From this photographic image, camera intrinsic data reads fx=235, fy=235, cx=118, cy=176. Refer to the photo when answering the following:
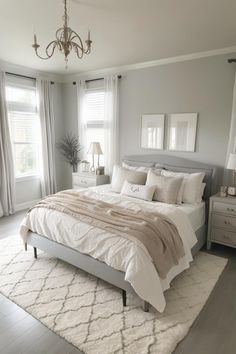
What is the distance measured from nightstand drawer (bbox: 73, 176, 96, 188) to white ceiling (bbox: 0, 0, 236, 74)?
7.27 feet

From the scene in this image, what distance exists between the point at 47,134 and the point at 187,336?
14.8 ft

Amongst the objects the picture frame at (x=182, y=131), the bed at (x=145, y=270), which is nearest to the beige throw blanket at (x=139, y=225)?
the bed at (x=145, y=270)

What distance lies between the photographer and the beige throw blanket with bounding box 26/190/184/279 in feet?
7.11

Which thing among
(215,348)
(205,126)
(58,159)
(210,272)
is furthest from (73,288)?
(58,159)

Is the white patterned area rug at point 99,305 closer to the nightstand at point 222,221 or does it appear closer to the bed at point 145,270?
the bed at point 145,270

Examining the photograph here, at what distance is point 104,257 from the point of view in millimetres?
2254

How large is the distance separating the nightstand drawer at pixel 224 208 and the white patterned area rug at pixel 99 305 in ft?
2.08

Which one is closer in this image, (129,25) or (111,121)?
(129,25)

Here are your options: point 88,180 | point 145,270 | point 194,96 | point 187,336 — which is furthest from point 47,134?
point 187,336

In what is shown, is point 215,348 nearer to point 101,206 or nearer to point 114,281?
point 114,281

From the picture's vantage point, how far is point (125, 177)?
150 inches

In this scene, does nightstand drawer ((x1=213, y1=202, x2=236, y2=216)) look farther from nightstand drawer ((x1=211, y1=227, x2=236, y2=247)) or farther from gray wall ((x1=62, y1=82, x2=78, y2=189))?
gray wall ((x1=62, y1=82, x2=78, y2=189))

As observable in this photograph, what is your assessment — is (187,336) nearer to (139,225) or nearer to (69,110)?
(139,225)

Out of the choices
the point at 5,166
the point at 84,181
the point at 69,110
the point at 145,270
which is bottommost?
the point at 145,270
